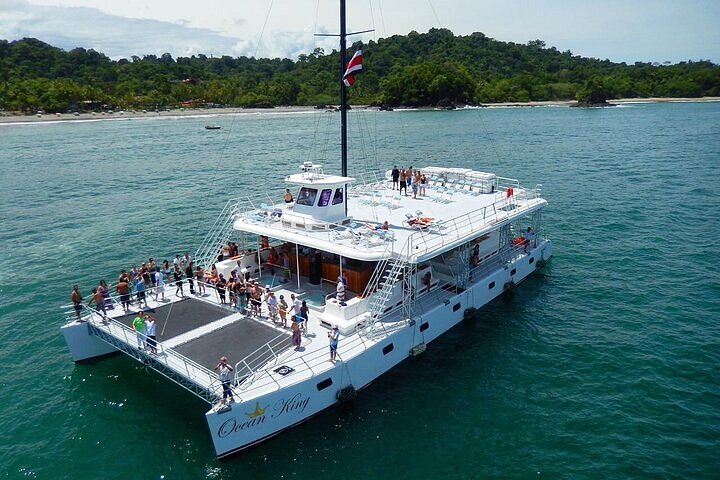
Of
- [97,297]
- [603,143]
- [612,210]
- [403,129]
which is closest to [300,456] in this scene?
[97,297]

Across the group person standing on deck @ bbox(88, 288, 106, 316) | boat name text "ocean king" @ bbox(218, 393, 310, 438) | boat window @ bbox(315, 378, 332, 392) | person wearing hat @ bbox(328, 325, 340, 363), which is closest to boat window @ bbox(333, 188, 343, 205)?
person wearing hat @ bbox(328, 325, 340, 363)

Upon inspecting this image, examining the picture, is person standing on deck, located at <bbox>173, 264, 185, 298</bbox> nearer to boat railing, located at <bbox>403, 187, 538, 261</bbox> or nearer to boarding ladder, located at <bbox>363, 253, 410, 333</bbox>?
boarding ladder, located at <bbox>363, 253, 410, 333</bbox>

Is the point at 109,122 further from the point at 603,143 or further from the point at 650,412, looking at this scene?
the point at 650,412

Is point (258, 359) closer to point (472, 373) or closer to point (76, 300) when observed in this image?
point (76, 300)

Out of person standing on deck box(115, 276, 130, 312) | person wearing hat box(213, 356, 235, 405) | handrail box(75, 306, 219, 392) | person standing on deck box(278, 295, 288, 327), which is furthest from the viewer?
person standing on deck box(115, 276, 130, 312)

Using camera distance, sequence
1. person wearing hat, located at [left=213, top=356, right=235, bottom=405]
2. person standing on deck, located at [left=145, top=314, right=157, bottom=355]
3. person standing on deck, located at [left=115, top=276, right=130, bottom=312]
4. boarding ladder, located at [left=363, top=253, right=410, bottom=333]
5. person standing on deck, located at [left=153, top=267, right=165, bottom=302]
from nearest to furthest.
A: person wearing hat, located at [left=213, top=356, right=235, bottom=405]
person standing on deck, located at [left=145, top=314, right=157, bottom=355]
boarding ladder, located at [left=363, top=253, right=410, bottom=333]
person standing on deck, located at [left=115, top=276, right=130, bottom=312]
person standing on deck, located at [left=153, top=267, right=165, bottom=302]
